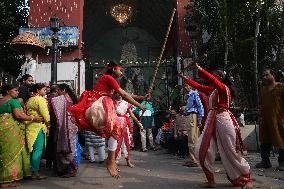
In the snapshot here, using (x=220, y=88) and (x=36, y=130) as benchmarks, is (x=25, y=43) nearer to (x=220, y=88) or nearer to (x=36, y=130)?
(x=36, y=130)

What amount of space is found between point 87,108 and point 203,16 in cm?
1071

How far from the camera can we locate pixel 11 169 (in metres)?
5.53

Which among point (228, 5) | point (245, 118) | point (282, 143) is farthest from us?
point (228, 5)

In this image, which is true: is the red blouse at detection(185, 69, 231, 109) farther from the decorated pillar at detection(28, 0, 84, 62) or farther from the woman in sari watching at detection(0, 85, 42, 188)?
the decorated pillar at detection(28, 0, 84, 62)

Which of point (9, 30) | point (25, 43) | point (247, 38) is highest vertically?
point (9, 30)

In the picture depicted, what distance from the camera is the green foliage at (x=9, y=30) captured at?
18.6 m

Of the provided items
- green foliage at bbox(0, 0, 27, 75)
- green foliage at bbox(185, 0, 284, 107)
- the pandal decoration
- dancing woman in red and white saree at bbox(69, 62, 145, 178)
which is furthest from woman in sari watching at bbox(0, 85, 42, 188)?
green foliage at bbox(0, 0, 27, 75)

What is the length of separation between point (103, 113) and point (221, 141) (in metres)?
1.76

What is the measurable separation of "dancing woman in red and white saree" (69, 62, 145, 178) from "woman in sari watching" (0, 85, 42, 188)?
1.01m

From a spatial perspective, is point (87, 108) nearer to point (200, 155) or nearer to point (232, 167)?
point (200, 155)

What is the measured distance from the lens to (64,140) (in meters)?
6.46

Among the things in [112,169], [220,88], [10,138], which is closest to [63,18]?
[10,138]

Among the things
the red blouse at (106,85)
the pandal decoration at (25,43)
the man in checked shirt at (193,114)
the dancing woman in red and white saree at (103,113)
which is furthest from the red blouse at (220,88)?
the pandal decoration at (25,43)

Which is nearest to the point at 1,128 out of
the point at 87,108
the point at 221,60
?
the point at 87,108
